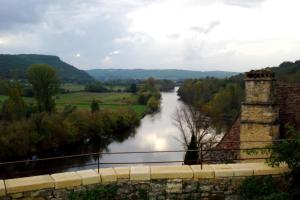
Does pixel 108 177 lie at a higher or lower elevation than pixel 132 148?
higher

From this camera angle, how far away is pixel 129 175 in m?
7.54

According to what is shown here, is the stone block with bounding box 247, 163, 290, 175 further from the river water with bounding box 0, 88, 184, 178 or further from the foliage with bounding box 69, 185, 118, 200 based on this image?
the river water with bounding box 0, 88, 184, 178

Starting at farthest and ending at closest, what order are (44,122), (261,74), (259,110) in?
(44,122) → (261,74) → (259,110)

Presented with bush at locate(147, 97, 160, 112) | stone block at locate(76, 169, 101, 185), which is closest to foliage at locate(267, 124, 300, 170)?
stone block at locate(76, 169, 101, 185)

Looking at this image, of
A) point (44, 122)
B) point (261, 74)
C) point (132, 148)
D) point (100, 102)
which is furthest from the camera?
point (100, 102)

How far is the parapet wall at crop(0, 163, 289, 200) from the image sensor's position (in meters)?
7.25

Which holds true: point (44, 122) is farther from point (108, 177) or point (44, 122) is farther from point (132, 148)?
point (108, 177)

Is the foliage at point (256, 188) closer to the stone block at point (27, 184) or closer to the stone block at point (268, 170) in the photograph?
the stone block at point (268, 170)

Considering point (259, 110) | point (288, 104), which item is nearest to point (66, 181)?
point (259, 110)

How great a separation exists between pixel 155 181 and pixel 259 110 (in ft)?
15.2

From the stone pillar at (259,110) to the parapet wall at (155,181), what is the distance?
306 cm

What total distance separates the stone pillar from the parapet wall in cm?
306

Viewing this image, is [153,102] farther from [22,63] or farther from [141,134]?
[22,63]

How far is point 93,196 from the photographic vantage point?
734 cm
